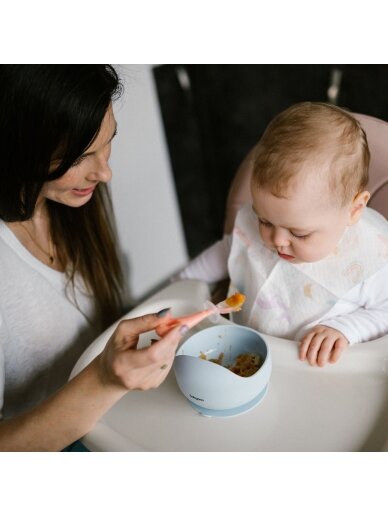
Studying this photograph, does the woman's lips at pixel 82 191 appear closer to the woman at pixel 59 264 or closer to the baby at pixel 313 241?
the woman at pixel 59 264

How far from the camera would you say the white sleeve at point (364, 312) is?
0.92 m

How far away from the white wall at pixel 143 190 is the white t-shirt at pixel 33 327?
239 mm

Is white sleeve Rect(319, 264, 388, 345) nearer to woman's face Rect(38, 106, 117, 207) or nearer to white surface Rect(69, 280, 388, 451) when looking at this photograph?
white surface Rect(69, 280, 388, 451)

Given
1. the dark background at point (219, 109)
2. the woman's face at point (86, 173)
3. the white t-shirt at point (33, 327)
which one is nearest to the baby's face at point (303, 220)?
the woman's face at point (86, 173)

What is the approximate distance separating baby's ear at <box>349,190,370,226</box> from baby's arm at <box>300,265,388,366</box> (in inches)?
4.3

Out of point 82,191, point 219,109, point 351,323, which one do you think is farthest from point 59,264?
point 219,109

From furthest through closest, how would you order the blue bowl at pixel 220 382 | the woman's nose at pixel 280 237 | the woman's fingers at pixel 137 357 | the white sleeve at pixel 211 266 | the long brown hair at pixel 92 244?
the white sleeve at pixel 211 266
the long brown hair at pixel 92 244
the woman's nose at pixel 280 237
the blue bowl at pixel 220 382
the woman's fingers at pixel 137 357

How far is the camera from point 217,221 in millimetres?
1979

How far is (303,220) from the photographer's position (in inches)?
33.2

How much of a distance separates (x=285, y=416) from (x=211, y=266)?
0.40 metres

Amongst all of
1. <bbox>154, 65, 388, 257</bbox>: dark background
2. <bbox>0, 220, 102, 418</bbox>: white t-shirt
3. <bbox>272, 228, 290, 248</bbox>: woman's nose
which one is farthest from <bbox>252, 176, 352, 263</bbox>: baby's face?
<bbox>154, 65, 388, 257</bbox>: dark background
